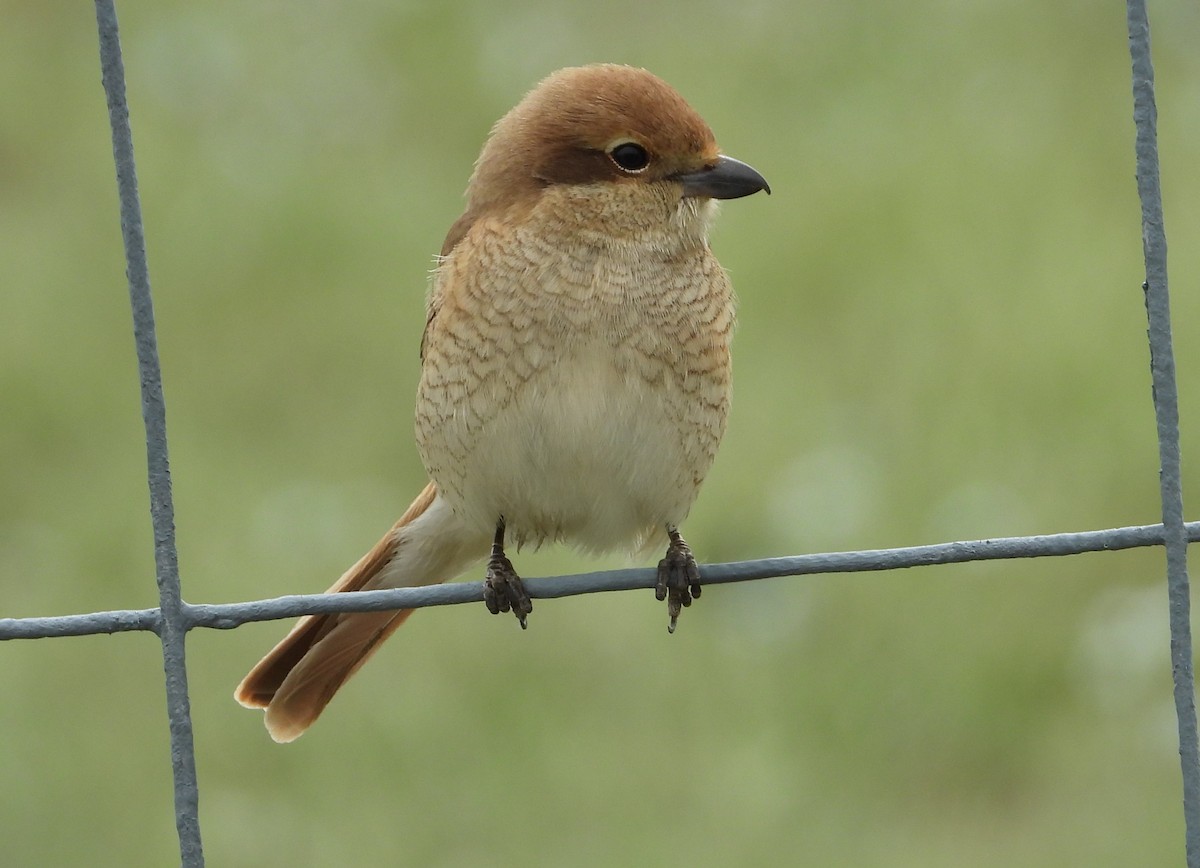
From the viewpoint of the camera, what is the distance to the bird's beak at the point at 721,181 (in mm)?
3297

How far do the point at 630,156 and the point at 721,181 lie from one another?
17cm

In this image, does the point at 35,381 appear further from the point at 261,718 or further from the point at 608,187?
the point at 608,187

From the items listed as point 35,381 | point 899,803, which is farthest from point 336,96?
point 899,803

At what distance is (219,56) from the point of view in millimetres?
6832

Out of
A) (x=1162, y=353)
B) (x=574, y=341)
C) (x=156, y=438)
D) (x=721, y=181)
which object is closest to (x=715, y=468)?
(x=721, y=181)

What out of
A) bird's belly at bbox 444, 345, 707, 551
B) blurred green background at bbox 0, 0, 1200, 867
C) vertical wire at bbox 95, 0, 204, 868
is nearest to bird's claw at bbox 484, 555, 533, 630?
bird's belly at bbox 444, 345, 707, 551

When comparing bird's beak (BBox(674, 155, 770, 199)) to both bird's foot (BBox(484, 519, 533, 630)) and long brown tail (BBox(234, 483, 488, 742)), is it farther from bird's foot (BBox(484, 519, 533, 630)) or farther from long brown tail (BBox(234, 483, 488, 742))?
long brown tail (BBox(234, 483, 488, 742))

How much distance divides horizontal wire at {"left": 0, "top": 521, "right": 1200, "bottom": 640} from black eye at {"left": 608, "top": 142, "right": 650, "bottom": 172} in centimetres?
112

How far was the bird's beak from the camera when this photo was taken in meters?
3.30

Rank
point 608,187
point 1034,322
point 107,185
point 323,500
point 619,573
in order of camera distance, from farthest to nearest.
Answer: point 107,185, point 1034,322, point 323,500, point 608,187, point 619,573

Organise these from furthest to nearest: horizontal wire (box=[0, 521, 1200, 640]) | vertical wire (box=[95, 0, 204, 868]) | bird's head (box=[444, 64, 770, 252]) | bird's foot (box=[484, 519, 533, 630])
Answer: bird's head (box=[444, 64, 770, 252]) → bird's foot (box=[484, 519, 533, 630]) → horizontal wire (box=[0, 521, 1200, 640]) → vertical wire (box=[95, 0, 204, 868])

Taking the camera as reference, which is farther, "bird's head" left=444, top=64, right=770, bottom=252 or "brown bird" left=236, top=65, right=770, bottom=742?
"bird's head" left=444, top=64, right=770, bottom=252

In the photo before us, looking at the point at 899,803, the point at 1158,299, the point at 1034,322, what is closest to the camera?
the point at 1158,299

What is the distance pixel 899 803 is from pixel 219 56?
3.87m
